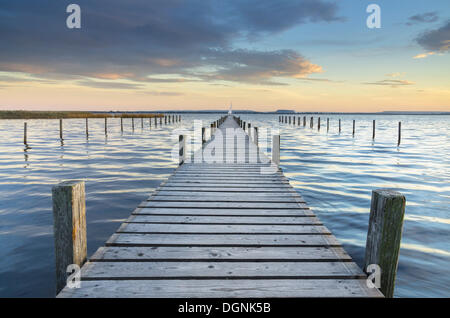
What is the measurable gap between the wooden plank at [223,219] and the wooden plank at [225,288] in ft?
5.53

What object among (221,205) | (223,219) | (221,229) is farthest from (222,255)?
(221,205)

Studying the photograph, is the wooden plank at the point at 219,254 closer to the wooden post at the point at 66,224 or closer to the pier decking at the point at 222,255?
the pier decking at the point at 222,255

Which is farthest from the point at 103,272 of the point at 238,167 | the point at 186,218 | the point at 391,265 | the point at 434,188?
the point at 434,188

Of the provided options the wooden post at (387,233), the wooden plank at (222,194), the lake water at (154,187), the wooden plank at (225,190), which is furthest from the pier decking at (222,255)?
the lake water at (154,187)

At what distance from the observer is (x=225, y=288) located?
9.35 ft

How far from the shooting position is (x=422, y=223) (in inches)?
301

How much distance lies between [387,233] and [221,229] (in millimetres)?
2286

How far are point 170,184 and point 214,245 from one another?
380 cm

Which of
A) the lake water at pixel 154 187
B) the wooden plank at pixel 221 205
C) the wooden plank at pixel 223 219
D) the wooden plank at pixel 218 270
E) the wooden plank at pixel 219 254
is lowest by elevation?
the lake water at pixel 154 187

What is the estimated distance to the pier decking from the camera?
9.34 feet

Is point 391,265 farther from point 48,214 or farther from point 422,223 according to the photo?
point 48,214

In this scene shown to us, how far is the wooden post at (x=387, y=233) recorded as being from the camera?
9.49 feet

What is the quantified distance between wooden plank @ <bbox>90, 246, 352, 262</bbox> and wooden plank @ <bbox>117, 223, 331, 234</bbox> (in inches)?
20.8

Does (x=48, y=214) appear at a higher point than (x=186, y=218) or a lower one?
lower
